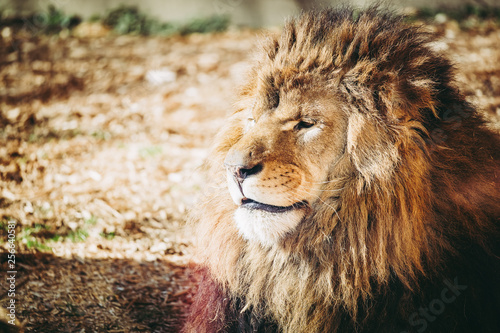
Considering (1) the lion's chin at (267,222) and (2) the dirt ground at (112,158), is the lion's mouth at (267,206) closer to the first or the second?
(1) the lion's chin at (267,222)

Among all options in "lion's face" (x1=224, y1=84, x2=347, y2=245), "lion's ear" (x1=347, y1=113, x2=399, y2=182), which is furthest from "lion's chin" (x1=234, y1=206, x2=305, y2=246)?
"lion's ear" (x1=347, y1=113, x2=399, y2=182)

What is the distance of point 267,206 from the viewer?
2.12 meters

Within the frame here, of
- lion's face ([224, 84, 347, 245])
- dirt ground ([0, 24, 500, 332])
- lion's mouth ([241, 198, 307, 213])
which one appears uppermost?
lion's face ([224, 84, 347, 245])

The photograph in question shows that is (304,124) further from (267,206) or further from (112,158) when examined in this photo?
(112,158)

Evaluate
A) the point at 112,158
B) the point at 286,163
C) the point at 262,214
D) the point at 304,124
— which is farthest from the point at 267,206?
the point at 112,158

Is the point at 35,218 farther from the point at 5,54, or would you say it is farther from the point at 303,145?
the point at 5,54

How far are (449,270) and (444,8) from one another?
21.4 feet

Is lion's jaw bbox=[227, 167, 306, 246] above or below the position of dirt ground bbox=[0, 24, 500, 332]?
above

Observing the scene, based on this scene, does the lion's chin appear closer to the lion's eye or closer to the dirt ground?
the lion's eye

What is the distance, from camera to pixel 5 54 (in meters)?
6.97

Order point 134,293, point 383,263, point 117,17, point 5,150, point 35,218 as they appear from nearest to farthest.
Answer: point 383,263, point 134,293, point 35,218, point 5,150, point 117,17

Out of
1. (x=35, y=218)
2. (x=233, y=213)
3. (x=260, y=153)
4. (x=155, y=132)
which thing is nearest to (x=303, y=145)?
(x=260, y=153)

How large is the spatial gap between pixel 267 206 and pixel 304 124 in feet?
1.44

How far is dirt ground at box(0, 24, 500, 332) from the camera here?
308 centimetres
